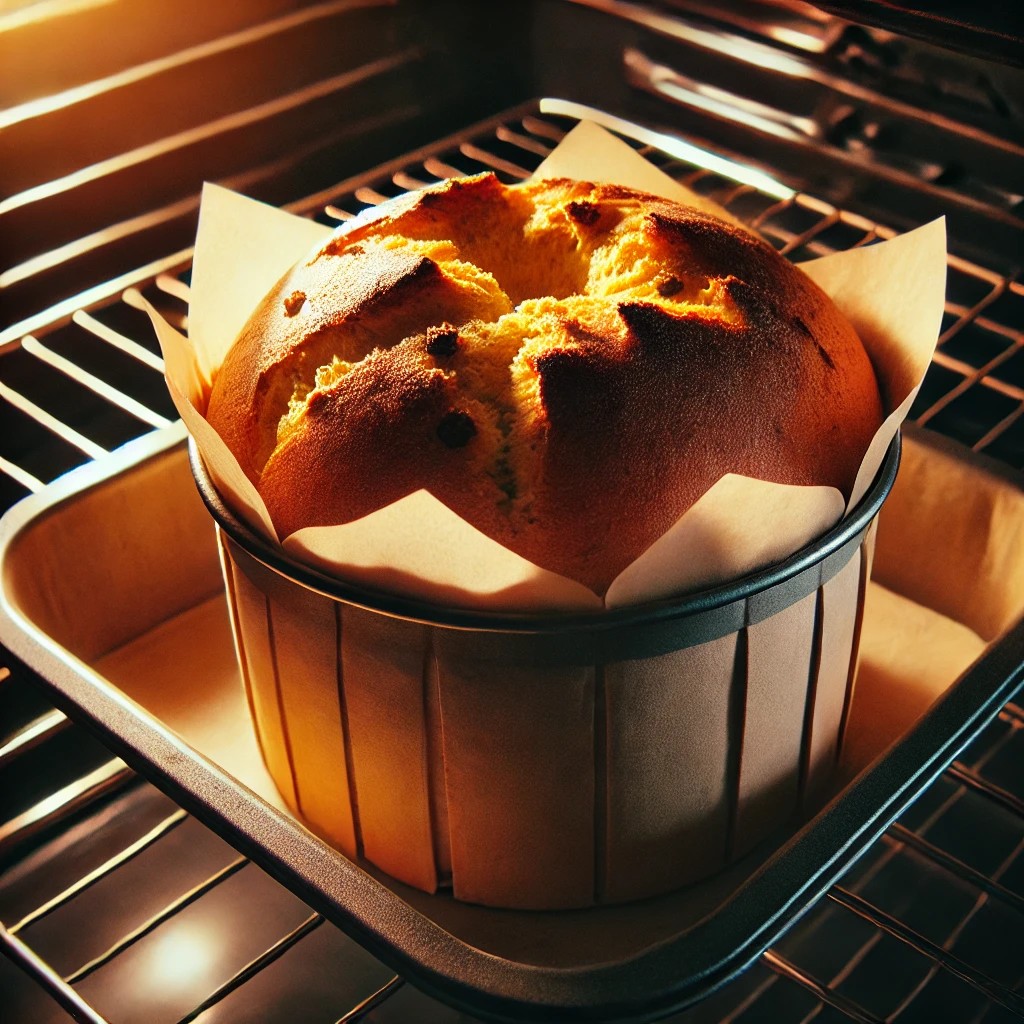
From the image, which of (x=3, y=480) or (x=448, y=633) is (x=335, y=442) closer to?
(x=448, y=633)

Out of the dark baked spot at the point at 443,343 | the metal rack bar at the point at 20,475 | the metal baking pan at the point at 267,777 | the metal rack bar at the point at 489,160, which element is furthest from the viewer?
the metal rack bar at the point at 489,160

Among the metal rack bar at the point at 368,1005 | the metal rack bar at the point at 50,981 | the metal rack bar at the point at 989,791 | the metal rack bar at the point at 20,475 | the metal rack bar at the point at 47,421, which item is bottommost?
the metal rack bar at the point at 368,1005

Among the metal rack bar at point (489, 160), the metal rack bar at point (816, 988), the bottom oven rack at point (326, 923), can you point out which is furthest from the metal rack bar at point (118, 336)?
the metal rack bar at point (816, 988)

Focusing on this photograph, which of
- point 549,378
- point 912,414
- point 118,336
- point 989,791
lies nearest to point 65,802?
point 118,336

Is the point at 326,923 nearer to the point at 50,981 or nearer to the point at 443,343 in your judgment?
the point at 50,981

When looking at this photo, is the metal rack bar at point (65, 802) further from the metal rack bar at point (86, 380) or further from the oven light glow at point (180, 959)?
the metal rack bar at point (86, 380)

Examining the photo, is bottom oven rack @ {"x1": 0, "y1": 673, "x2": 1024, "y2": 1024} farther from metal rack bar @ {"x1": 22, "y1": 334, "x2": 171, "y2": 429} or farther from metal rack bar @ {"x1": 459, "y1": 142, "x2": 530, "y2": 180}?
metal rack bar @ {"x1": 459, "y1": 142, "x2": 530, "y2": 180}
